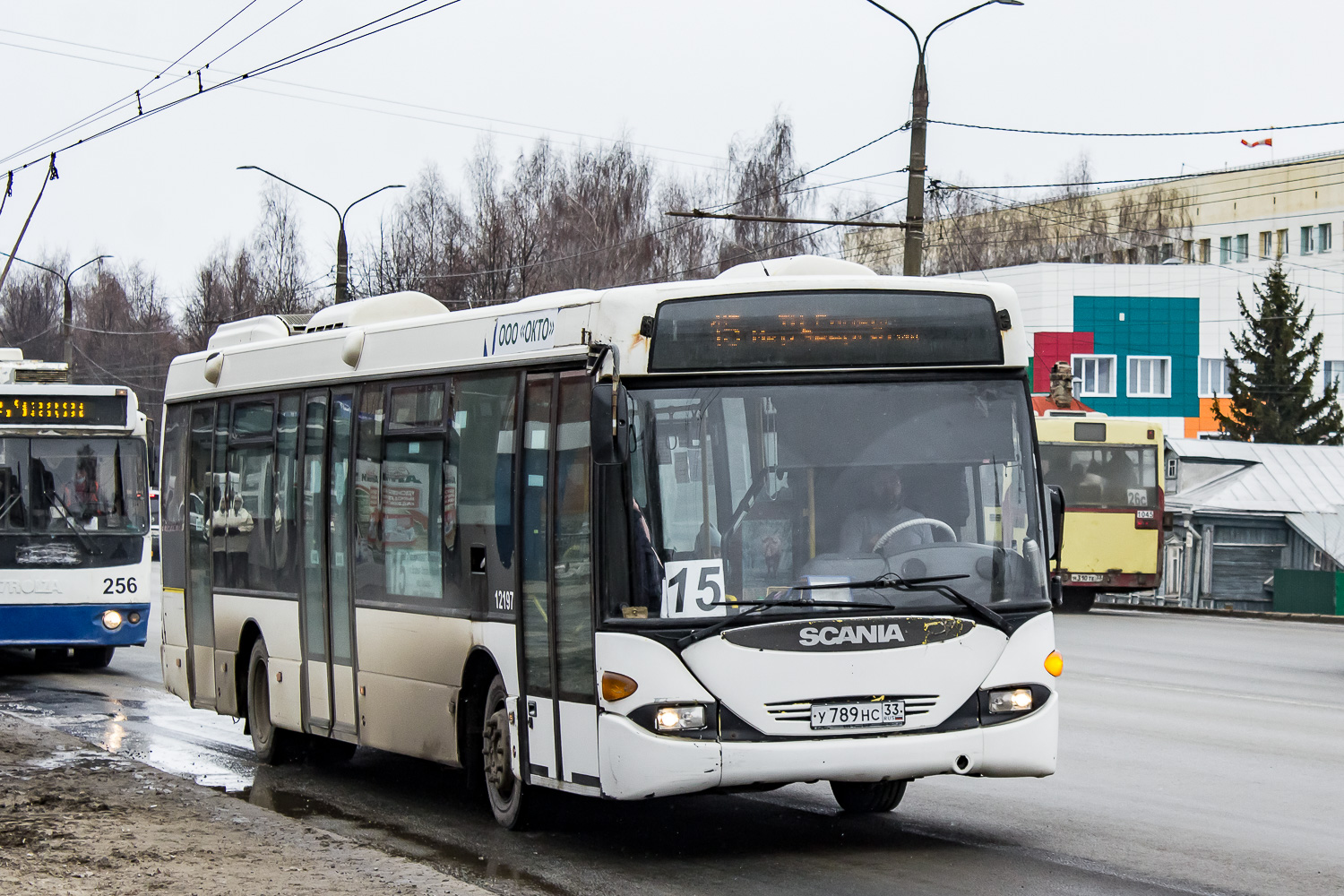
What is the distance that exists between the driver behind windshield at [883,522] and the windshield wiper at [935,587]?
128 mm

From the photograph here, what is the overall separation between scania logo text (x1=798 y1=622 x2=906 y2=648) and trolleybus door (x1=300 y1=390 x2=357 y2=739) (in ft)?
12.1

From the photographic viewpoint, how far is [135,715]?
48.4 ft

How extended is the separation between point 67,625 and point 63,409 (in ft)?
6.91

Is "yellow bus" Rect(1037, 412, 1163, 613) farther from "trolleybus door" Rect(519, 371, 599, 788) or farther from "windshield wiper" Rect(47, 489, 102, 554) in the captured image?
"trolleybus door" Rect(519, 371, 599, 788)

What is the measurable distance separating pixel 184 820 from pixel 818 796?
3.34 meters

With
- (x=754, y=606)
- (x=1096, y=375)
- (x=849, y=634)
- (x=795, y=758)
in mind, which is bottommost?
(x=795, y=758)

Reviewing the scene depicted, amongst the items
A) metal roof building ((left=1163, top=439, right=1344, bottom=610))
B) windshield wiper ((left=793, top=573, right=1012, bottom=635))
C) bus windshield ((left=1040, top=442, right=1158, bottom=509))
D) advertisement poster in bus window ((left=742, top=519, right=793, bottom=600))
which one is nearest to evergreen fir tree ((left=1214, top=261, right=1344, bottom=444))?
metal roof building ((left=1163, top=439, right=1344, bottom=610))

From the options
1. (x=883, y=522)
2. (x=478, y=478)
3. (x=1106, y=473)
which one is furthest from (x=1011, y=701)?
(x=1106, y=473)

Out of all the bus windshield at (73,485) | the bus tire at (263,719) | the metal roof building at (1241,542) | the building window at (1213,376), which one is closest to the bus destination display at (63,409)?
the bus windshield at (73,485)

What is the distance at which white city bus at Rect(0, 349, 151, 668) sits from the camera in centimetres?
1789

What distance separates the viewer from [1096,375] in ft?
231

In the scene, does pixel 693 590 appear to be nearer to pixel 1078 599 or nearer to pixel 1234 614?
pixel 1234 614

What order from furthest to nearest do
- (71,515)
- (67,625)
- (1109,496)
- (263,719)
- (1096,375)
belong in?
(1096,375), (1109,496), (71,515), (67,625), (263,719)

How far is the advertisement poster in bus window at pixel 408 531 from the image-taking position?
31.9 ft
